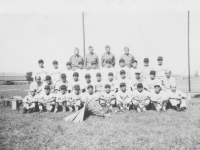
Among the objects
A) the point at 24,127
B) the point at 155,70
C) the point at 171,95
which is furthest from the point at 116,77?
the point at 24,127

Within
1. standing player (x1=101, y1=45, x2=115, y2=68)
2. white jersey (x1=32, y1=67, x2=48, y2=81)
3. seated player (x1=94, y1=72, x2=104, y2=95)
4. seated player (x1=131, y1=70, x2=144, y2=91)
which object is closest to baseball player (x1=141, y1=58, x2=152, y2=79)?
seated player (x1=131, y1=70, x2=144, y2=91)

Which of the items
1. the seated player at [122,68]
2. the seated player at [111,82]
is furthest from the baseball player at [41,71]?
the seated player at [122,68]

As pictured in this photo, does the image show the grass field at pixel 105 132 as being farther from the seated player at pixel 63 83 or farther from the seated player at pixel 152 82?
the seated player at pixel 63 83

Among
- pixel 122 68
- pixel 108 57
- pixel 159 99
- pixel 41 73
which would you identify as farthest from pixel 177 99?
pixel 41 73

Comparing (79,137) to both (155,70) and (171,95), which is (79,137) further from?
(155,70)

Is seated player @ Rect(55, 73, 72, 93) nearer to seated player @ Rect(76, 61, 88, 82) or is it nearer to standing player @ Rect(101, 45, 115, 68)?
seated player @ Rect(76, 61, 88, 82)
